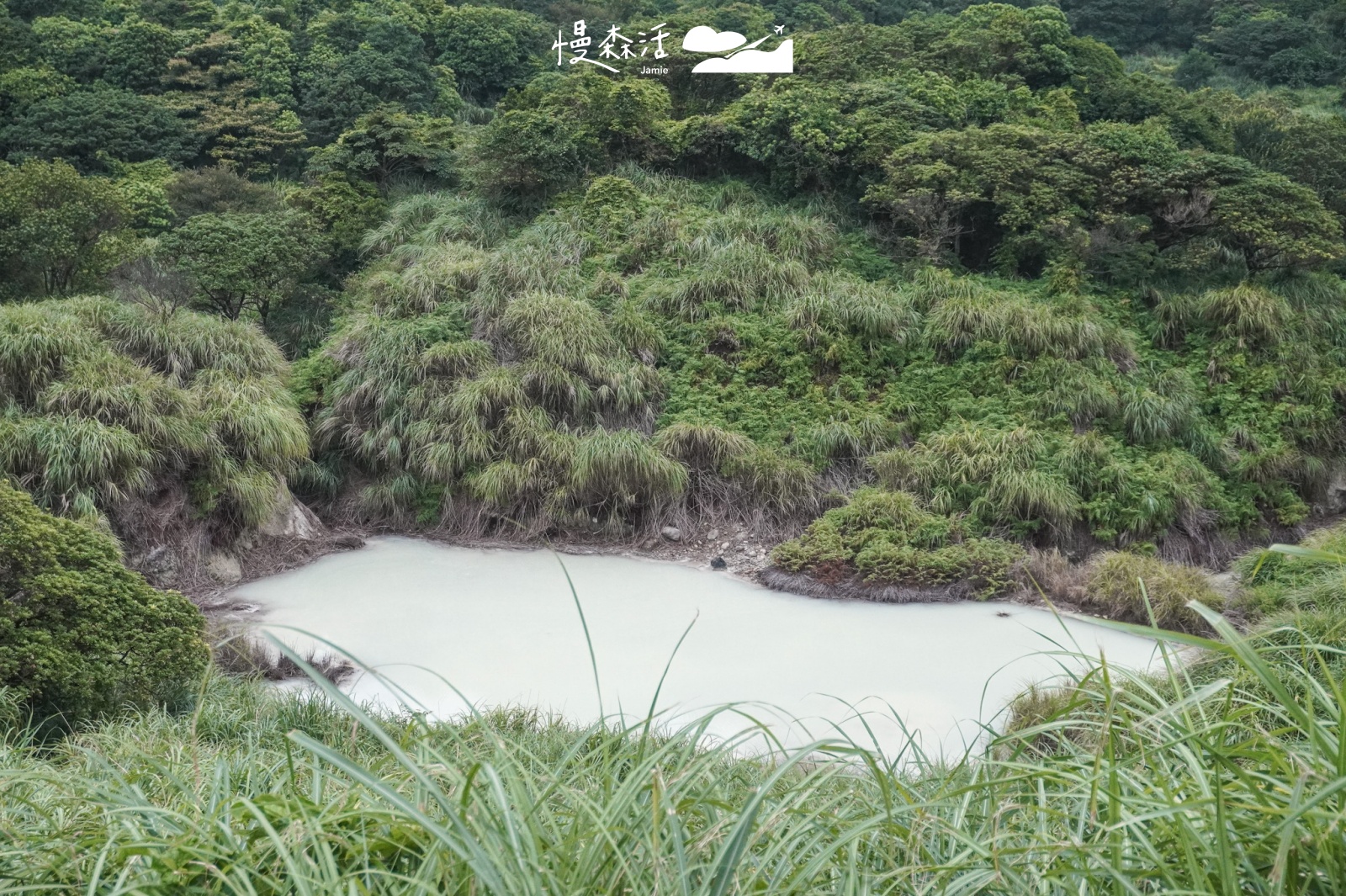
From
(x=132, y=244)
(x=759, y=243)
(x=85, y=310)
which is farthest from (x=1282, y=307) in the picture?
(x=132, y=244)

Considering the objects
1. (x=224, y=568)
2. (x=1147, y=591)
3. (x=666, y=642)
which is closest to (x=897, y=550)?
(x=1147, y=591)

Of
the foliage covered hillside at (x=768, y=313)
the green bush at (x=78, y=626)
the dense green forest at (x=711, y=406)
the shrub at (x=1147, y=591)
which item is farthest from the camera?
the foliage covered hillside at (x=768, y=313)

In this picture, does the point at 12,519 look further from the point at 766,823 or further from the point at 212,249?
the point at 212,249

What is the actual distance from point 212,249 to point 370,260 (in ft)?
6.55

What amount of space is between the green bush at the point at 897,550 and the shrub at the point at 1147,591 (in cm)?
53

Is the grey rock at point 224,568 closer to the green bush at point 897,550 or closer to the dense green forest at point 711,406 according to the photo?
the dense green forest at point 711,406

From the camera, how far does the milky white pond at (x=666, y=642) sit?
16.1 feet

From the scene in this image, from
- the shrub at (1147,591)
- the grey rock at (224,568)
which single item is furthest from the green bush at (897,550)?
the grey rock at (224,568)

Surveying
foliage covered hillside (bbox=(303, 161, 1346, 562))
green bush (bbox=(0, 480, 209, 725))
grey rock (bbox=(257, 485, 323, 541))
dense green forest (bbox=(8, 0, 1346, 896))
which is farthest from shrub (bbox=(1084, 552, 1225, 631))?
grey rock (bbox=(257, 485, 323, 541))

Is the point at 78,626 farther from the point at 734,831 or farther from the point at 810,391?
the point at 810,391

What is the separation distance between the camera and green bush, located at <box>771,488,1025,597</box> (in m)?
6.47

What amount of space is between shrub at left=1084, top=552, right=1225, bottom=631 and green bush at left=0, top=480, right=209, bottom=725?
5262mm

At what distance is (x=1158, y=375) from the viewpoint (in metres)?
8.45

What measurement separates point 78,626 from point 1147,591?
19.7ft
